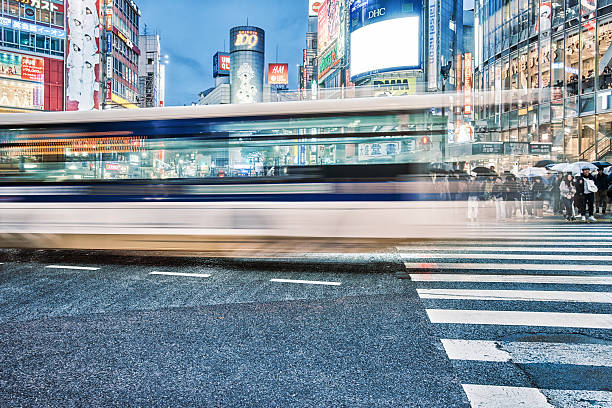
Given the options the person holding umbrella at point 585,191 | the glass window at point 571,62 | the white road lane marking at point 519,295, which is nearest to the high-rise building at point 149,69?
the glass window at point 571,62

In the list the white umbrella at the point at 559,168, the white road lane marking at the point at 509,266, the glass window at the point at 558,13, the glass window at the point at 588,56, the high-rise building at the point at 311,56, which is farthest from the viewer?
the high-rise building at the point at 311,56

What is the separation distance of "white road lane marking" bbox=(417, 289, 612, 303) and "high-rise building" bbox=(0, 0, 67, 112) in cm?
4398

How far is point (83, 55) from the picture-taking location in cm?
4706

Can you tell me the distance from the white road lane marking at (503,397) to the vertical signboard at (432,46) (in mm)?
52348

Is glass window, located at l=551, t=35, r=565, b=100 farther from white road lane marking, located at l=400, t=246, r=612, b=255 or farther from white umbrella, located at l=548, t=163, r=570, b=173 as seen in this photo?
white road lane marking, located at l=400, t=246, r=612, b=255

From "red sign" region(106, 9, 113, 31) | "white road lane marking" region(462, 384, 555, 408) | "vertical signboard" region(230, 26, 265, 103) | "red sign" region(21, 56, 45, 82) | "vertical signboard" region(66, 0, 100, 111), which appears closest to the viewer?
"white road lane marking" region(462, 384, 555, 408)

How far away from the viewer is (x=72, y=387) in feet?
11.6

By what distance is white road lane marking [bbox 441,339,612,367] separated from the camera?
4.10 m

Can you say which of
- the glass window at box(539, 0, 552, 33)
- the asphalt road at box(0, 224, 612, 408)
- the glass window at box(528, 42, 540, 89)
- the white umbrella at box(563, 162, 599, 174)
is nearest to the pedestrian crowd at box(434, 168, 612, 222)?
the white umbrella at box(563, 162, 599, 174)

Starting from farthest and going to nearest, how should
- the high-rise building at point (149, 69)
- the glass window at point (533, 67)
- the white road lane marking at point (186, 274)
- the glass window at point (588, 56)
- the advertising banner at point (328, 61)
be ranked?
the high-rise building at point (149, 69), the advertising banner at point (328, 61), the glass window at point (533, 67), the glass window at point (588, 56), the white road lane marking at point (186, 274)

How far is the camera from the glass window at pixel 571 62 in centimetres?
2884

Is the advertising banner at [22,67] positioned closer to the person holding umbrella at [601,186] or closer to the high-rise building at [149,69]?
the person holding umbrella at [601,186]

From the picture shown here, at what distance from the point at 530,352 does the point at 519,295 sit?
2.38 m

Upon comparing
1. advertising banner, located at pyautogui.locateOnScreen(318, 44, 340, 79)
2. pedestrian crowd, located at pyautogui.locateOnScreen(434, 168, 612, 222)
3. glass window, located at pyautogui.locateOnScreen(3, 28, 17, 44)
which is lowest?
pedestrian crowd, located at pyautogui.locateOnScreen(434, 168, 612, 222)
